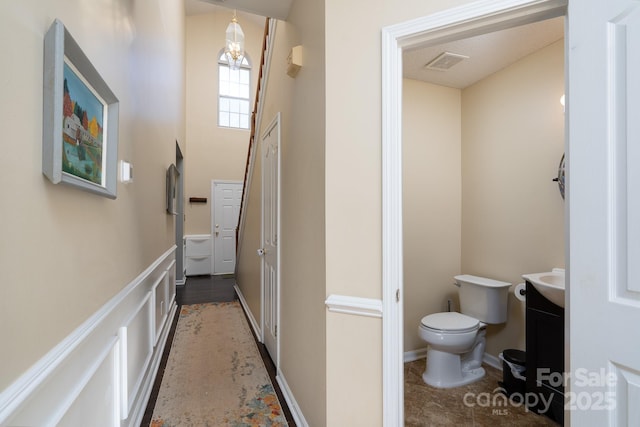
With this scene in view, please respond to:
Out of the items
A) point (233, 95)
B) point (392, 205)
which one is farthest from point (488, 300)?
point (233, 95)

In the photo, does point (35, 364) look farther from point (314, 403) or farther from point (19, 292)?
point (314, 403)

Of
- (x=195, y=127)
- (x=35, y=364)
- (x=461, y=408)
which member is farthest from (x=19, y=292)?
(x=195, y=127)

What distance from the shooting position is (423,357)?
2.73m

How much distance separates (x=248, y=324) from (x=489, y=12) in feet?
11.1

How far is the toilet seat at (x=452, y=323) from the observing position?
2.20m

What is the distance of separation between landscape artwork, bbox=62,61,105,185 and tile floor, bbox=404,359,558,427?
7.05 feet

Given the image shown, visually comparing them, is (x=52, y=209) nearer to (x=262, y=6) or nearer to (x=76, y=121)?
(x=76, y=121)

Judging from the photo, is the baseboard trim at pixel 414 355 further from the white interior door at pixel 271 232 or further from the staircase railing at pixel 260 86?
the staircase railing at pixel 260 86

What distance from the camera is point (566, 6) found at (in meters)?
1.10

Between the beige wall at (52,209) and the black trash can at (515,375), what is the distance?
2.47 metres

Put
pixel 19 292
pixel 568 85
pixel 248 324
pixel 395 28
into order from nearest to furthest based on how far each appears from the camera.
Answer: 1. pixel 19 292
2. pixel 568 85
3. pixel 395 28
4. pixel 248 324

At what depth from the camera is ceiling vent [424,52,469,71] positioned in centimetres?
223

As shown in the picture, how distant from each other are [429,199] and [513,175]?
67 centimetres

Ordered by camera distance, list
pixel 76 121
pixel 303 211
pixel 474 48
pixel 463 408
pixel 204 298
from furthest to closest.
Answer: pixel 204 298 → pixel 474 48 → pixel 463 408 → pixel 303 211 → pixel 76 121
